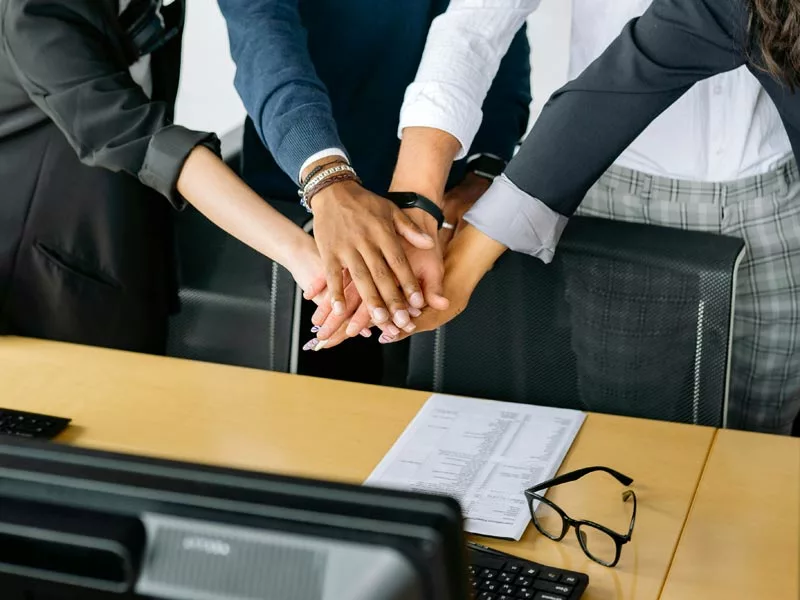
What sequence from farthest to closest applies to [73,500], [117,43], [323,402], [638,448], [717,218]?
[117,43] → [717,218] → [323,402] → [638,448] → [73,500]

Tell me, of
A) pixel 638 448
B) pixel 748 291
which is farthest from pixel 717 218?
pixel 638 448

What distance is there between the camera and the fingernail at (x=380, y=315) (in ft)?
5.03

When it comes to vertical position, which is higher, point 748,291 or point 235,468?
point 235,468

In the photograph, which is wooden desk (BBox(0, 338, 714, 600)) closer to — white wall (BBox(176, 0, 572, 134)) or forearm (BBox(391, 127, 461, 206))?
forearm (BBox(391, 127, 461, 206))

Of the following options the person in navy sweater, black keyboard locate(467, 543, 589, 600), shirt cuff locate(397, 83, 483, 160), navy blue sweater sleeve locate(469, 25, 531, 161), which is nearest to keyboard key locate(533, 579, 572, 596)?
black keyboard locate(467, 543, 589, 600)

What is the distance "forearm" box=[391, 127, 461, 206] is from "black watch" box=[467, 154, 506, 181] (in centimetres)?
23

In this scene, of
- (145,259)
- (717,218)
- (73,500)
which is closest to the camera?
(73,500)

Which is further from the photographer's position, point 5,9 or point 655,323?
point 5,9

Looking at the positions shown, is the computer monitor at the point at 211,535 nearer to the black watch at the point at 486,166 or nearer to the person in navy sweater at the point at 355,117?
the person in navy sweater at the point at 355,117

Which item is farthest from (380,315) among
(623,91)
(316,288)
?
(623,91)

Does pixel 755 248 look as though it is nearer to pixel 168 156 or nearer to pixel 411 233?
pixel 411 233

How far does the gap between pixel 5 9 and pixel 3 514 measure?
1457 mm

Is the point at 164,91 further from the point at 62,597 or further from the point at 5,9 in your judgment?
the point at 62,597

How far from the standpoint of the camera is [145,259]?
1.94 m
